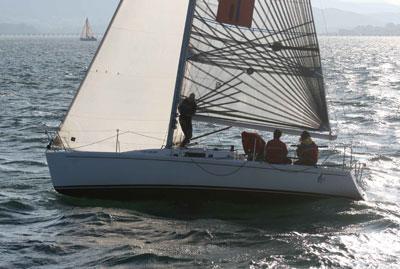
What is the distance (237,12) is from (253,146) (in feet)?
10.2

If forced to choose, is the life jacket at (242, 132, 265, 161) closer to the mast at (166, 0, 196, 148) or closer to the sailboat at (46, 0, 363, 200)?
the sailboat at (46, 0, 363, 200)

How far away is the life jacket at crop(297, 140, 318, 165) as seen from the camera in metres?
16.1

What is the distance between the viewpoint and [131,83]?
54.4 feet

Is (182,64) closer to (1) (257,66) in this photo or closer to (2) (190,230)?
(1) (257,66)

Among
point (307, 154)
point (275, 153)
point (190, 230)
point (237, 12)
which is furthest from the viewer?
point (237, 12)

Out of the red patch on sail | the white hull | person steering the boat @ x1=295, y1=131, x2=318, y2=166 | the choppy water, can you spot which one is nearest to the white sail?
the white hull

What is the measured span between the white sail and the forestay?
2.75 feet

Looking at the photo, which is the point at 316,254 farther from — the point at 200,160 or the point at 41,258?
the point at 41,258

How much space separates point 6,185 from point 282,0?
8.37 meters

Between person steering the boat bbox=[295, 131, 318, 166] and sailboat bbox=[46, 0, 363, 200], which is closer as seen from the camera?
sailboat bbox=[46, 0, 363, 200]

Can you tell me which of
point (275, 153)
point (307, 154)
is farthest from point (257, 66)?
point (307, 154)

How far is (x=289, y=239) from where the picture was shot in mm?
13867

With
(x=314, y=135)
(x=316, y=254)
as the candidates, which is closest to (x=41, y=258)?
(x=316, y=254)

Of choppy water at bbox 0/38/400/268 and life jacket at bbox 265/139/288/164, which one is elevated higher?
life jacket at bbox 265/139/288/164
